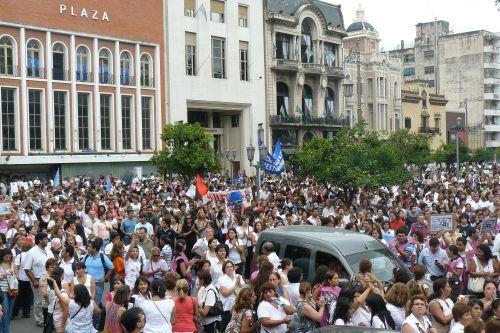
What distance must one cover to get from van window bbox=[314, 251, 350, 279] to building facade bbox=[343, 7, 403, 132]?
5419 cm

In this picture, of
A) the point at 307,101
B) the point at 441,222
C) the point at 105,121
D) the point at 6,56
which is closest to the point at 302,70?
the point at 307,101

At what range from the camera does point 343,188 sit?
27.4 m

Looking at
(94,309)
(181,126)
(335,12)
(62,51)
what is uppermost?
A: (335,12)

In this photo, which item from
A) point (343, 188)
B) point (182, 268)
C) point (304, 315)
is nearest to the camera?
point (304, 315)

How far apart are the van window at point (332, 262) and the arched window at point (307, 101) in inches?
1942

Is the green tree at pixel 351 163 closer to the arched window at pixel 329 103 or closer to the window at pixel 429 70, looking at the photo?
the arched window at pixel 329 103

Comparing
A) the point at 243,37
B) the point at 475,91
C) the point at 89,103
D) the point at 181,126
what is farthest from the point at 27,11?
the point at 475,91

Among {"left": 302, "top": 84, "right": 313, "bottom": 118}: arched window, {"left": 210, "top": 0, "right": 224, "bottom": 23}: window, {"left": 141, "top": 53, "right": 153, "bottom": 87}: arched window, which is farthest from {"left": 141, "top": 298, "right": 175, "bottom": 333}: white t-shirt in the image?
{"left": 302, "top": 84, "right": 313, "bottom": 118}: arched window

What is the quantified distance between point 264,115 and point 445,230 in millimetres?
41626

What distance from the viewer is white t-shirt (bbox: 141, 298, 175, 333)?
8445 millimetres

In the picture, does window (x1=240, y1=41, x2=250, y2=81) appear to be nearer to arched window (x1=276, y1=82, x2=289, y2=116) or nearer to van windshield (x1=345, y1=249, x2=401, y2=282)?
arched window (x1=276, y1=82, x2=289, y2=116)

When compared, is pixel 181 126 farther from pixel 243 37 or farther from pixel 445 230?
pixel 445 230

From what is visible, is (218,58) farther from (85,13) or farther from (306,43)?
(85,13)

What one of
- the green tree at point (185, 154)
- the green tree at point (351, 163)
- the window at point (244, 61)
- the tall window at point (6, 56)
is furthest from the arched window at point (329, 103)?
the green tree at point (351, 163)
